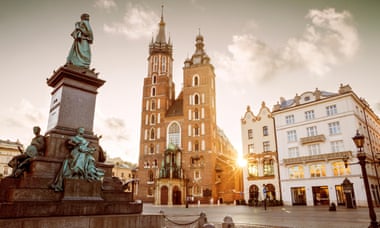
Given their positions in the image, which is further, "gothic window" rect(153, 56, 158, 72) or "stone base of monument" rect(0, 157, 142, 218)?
"gothic window" rect(153, 56, 158, 72)

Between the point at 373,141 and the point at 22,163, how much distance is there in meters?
41.0

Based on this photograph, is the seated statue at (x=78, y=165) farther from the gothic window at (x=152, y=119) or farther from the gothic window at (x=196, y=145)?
the gothic window at (x=152, y=119)

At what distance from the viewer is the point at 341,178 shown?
29.4 meters

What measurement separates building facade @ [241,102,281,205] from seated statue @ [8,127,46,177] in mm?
29579

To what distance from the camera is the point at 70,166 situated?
Answer: 825cm

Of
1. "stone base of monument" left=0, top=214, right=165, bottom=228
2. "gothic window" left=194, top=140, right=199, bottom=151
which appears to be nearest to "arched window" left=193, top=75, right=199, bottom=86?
"gothic window" left=194, top=140, right=199, bottom=151

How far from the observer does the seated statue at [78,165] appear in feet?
26.3

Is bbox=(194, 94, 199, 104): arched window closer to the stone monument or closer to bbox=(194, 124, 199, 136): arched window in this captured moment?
bbox=(194, 124, 199, 136): arched window

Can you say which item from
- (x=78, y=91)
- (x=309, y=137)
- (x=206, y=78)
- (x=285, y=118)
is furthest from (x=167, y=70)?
(x=78, y=91)

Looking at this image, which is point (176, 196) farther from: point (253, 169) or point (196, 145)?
point (253, 169)

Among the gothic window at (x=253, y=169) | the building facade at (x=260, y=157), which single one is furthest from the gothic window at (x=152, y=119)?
the gothic window at (x=253, y=169)

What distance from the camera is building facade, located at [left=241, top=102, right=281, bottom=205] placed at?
3484cm

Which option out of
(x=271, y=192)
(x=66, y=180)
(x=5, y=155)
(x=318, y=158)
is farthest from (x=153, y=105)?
(x=66, y=180)

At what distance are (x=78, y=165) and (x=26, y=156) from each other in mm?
1841
